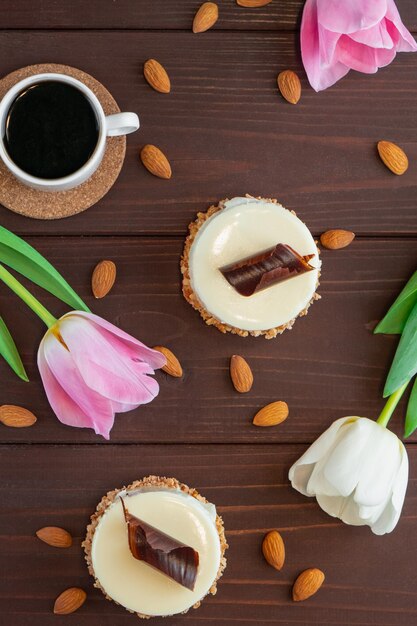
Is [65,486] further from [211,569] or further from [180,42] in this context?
[180,42]

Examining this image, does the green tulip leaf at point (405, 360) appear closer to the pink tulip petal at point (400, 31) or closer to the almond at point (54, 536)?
the pink tulip petal at point (400, 31)

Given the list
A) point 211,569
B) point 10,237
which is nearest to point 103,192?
point 10,237

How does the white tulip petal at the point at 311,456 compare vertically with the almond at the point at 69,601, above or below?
above

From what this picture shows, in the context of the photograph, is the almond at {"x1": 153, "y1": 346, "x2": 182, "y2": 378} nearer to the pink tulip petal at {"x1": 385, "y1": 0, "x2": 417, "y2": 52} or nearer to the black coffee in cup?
the black coffee in cup

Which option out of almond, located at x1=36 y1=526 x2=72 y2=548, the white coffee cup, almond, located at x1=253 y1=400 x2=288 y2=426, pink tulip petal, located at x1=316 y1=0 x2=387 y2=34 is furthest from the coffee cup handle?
almond, located at x1=36 y1=526 x2=72 y2=548

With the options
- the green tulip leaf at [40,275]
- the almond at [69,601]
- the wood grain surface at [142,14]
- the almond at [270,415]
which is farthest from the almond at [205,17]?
the almond at [69,601]

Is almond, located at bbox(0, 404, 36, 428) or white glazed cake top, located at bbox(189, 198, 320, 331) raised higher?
white glazed cake top, located at bbox(189, 198, 320, 331)
